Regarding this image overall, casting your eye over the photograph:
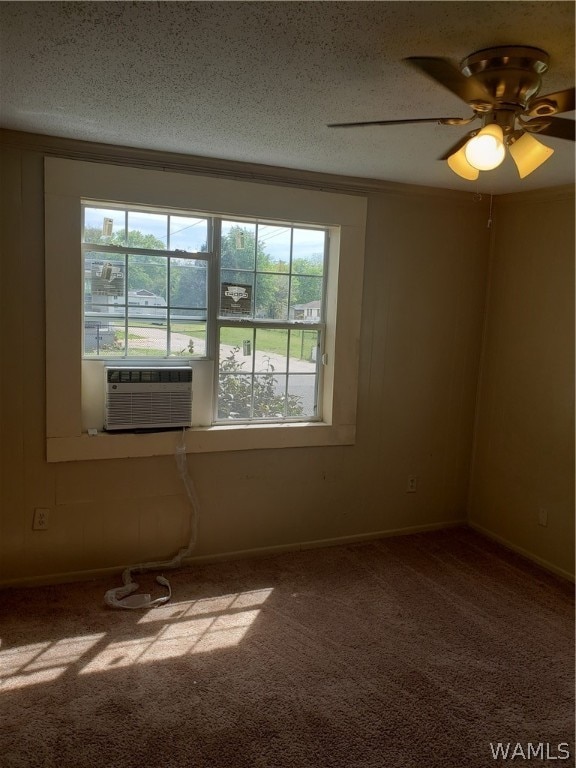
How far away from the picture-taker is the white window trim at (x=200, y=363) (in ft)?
9.72

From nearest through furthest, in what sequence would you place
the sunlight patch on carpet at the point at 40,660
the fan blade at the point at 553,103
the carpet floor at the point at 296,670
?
1. the fan blade at the point at 553,103
2. the carpet floor at the point at 296,670
3. the sunlight patch on carpet at the point at 40,660

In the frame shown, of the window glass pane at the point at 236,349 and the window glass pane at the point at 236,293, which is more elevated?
the window glass pane at the point at 236,293

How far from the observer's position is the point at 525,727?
222cm

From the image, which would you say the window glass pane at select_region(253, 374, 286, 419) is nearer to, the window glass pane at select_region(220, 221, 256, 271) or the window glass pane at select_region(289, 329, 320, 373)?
the window glass pane at select_region(289, 329, 320, 373)

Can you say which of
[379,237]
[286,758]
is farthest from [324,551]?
[379,237]

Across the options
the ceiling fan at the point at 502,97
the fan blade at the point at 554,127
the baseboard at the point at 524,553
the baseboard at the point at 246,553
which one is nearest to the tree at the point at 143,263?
the baseboard at the point at 246,553

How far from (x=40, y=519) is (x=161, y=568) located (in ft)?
2.45

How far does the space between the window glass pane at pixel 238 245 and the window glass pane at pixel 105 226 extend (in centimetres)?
58

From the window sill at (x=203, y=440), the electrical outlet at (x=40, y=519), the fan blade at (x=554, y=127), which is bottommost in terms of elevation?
the electrical outlet at (x=40, y=519)

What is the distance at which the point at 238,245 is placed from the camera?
11.2 feet

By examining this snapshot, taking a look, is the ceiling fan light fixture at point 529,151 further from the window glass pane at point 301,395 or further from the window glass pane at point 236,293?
the window glass pane at point 301,395

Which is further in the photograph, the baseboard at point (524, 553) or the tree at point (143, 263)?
the baseboard at point (524, 553)

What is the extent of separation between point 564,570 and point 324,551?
58.8 inches

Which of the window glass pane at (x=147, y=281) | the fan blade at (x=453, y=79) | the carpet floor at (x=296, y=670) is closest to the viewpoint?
the fan blade at (x=453, y=79)
